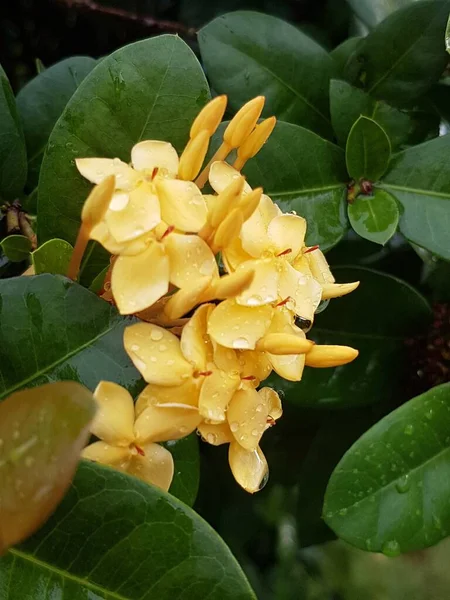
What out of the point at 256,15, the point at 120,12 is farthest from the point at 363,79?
the point at 120,12

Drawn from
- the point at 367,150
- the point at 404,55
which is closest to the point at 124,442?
the point at 367,150

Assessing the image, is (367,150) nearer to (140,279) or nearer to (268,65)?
(268,65)

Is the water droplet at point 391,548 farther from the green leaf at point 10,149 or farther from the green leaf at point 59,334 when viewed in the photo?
the green leaf at point 10,149

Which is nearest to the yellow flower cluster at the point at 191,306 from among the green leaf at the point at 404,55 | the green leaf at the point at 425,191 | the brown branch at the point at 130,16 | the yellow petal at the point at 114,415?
the yellow petal at the point at 114,415

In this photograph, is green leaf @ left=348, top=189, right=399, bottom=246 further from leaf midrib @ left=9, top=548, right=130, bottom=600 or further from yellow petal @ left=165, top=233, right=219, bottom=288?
leaf midrib @ left=9, top=548, right=130, bottom=600

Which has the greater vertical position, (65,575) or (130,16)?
(130,16)

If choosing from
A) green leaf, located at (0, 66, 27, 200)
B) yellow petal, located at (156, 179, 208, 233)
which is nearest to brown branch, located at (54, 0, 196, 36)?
green leaf, located at (0, 66, 27, 200)

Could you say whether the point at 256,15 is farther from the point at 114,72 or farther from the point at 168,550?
the point at 168,550
